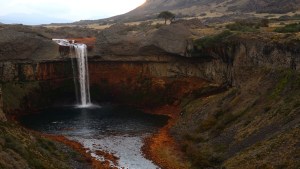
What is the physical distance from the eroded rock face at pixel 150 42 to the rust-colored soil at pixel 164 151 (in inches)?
628

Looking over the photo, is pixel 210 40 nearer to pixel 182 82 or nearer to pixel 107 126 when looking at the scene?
pixel 182 82

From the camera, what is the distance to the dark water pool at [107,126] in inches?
2138

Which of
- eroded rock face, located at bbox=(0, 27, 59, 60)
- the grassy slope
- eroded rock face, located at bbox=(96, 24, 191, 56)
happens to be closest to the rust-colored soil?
the grassy slope

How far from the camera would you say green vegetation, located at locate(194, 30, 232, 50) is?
244ft

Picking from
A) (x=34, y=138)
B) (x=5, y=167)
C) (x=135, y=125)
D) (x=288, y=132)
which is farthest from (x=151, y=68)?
(x=5, y=167)

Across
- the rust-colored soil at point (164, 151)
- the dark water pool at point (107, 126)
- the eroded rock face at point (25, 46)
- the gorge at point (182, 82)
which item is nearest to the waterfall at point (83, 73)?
the gorge at point (182, 82)

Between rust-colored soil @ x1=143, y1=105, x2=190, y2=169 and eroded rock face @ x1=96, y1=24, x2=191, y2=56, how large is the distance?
16.0 meters

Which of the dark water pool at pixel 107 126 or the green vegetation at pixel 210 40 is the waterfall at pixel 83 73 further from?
the green vegetation at pixel 210 40

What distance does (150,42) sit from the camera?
79188mm

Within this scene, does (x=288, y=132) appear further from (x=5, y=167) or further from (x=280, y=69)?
(x=5, y=167)

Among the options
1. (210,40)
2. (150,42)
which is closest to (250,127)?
(210,40)

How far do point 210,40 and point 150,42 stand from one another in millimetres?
10118

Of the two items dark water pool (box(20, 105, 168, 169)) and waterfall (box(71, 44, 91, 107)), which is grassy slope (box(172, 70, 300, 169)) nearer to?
dark water pool (box(20, 105, 168, 169))

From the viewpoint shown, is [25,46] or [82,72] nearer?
[25,46]
